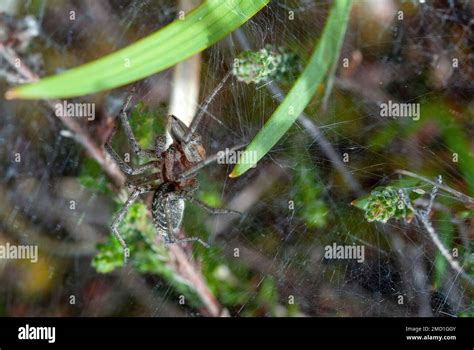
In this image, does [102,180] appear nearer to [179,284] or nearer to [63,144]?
[63,144]

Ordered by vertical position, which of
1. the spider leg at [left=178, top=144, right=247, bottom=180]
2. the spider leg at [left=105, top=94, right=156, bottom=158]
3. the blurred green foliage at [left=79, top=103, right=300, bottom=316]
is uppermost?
the spider leg at [left=105, top=94, right=156, bottom=158]

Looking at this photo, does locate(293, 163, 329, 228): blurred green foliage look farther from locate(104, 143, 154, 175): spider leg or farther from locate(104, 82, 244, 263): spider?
locate(104, 143, 154, 175): spider leg

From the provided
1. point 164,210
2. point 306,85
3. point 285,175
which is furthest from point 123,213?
point 306,85

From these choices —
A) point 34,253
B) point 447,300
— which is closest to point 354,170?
point 447,300

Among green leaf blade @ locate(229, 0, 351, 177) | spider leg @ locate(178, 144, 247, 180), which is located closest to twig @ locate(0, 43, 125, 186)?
spider leg @ locate(178, 144, 247, 180)

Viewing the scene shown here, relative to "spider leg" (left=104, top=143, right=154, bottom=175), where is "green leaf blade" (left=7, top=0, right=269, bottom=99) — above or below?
above

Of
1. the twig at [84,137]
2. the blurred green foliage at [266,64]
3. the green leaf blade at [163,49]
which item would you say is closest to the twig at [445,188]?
the blurred green foliage at [266,64]

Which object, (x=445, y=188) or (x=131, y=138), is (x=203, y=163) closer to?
(x=131, y=138)

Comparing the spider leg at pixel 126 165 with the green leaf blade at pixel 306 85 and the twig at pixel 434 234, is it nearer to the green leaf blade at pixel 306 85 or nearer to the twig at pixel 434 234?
the green leaf blade at pixel 306 85
